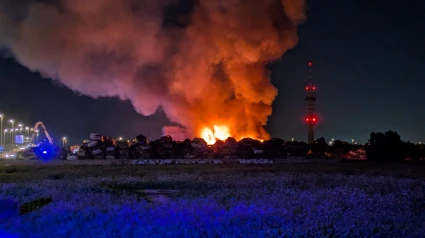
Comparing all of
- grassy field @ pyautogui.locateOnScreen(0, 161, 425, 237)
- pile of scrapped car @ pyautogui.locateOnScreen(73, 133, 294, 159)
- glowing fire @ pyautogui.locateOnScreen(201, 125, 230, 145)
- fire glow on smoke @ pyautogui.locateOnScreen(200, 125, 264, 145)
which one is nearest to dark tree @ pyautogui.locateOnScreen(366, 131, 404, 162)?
pile of scrapped car @ pyautogui.locateOnScreen(73, 133, 294, 159)

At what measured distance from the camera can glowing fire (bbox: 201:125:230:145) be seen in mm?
79688

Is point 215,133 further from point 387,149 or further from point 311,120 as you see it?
point 311,120

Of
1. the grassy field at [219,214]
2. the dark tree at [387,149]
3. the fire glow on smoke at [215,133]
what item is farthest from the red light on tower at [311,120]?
the grassy field at [219,214]

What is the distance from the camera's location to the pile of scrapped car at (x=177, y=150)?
64.3m

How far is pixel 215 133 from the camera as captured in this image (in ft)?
264

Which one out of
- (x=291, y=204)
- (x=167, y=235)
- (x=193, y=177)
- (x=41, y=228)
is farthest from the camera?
(x=193, y=177)

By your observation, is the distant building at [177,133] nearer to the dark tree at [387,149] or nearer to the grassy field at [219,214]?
the dark tree at [387,149]

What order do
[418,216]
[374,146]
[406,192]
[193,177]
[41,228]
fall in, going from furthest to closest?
[374,146] < [193,177] < [406,192] < [418,216] < [41,228]

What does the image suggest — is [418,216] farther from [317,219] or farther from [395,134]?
[395,134]

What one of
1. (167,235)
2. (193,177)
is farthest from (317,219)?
(193,177)

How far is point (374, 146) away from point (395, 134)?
3854mm

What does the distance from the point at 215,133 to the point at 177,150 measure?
15509mm

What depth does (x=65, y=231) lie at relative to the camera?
537 inches

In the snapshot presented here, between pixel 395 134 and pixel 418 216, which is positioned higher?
pixel 395 134
